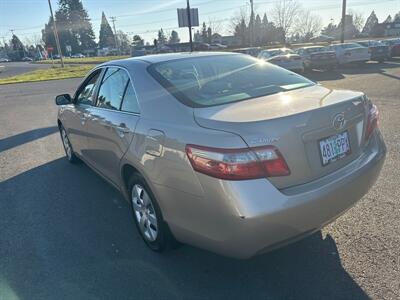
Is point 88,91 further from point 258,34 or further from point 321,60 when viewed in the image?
point 258,34

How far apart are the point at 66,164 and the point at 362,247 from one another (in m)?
4.64

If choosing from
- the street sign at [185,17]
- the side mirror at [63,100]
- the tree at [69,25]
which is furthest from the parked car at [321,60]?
the tree at [69,25]

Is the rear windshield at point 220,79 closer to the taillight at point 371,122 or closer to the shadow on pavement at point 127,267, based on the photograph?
the taillight at point 371,122

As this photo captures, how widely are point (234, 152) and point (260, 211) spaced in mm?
391

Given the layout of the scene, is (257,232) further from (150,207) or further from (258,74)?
(258,74)

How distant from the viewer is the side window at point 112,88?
11.4 feet

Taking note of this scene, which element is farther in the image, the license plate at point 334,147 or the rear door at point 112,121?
the rear door at point 112,121

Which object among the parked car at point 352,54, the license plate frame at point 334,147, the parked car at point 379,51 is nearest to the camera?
the license plate frame at point 334,147

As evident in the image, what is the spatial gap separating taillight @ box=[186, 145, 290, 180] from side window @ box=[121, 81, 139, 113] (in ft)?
3.61

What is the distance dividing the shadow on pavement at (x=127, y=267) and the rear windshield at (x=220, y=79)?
4.42 feet

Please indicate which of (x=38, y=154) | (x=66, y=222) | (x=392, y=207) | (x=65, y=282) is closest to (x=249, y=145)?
(x=65, y=282)

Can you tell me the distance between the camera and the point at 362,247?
2.97 m

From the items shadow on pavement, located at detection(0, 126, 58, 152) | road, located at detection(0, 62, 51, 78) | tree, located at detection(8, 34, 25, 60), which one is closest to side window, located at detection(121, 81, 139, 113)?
shadow on pavement, located at detection(0, 126, 58, 152)

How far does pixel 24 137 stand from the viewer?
26.5 feet
